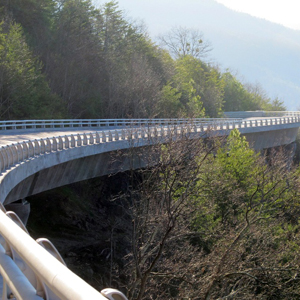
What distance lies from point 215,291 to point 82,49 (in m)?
49.6

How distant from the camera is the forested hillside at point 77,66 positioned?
1746 inches

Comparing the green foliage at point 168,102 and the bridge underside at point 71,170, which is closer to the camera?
the bridge underside at point 71,170

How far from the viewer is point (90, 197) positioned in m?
39.1

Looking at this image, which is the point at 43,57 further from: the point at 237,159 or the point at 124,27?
the point at 237,159

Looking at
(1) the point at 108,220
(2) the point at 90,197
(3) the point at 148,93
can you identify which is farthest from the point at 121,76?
(1) the point at 108,220

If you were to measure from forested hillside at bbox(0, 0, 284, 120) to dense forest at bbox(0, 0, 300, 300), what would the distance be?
164 mm

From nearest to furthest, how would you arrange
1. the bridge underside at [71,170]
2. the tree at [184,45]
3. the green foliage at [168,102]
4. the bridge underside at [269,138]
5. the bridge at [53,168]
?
the bridge at [53,168]
the bridge underside at [71,170]
the bridge underside at [269,138]
the green foliage at [168,102]
the tree at [184,45]

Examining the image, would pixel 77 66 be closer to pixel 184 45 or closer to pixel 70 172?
pixel 70 172

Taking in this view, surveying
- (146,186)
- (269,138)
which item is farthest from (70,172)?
(269,138)

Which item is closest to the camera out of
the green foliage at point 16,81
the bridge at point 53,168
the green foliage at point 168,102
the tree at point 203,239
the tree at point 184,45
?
the bridge at point 53,168

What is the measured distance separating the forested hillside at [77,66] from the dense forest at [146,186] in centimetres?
16

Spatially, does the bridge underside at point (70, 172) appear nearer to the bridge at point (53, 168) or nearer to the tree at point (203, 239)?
the bridge at point (53, 168)

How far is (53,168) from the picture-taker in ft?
76.5

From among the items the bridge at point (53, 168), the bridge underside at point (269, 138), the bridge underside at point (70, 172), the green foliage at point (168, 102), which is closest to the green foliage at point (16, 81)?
the bridge at point (53, 168)
